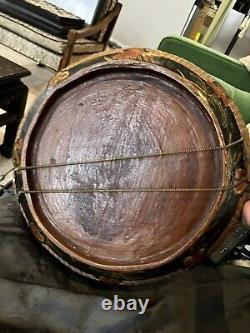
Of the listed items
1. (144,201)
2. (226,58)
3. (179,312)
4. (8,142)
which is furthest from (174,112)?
(226,58)

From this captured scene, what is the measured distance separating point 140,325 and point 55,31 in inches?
117

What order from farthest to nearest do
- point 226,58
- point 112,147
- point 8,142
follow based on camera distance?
point 226,58 < point 8,142 < point 112,147

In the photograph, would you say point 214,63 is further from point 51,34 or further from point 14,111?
point 51,34

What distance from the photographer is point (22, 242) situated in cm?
98

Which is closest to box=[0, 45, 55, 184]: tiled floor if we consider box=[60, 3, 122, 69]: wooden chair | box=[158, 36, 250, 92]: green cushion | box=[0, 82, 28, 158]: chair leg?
box=[60, 3, 122, 69]: wooden chair

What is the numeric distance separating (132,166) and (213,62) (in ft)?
6.04

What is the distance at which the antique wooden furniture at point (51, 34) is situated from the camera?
3232mm

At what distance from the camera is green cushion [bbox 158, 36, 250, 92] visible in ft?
8.30

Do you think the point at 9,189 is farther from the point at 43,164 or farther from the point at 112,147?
the point at 112,147

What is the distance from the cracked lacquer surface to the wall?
4.50 m

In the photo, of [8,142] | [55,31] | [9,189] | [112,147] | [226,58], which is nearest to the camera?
[112,147]

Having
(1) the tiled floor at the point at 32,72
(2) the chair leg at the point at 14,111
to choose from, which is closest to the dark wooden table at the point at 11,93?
(2) the chair leg at the point at 14,111

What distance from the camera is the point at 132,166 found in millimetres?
924

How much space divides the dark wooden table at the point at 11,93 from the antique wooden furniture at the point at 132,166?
1.01m
